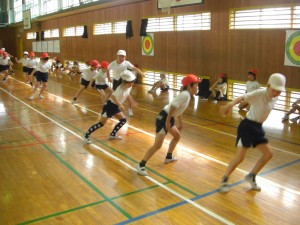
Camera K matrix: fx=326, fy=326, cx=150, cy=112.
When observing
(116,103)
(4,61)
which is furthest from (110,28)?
(116,103)

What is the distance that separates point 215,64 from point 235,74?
100cm

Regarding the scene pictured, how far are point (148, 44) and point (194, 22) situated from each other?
10.3 feet

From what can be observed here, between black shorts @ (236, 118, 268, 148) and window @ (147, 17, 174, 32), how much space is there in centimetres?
1029

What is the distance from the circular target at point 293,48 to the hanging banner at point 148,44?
687 centimetres

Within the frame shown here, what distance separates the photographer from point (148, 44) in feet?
49.5

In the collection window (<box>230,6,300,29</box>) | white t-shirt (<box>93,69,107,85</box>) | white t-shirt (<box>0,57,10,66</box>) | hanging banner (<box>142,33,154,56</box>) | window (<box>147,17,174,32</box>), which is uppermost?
window (<box>147,17,174,32</box>)

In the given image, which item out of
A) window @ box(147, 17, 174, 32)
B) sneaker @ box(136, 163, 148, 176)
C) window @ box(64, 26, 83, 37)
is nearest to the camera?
sneaker @ box(136, 163, 148, 176)

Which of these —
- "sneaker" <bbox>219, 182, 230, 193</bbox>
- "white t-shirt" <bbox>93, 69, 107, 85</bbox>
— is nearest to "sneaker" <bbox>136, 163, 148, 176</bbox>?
"sneaker" <bbox>219, 182, 230, 193</bbox>

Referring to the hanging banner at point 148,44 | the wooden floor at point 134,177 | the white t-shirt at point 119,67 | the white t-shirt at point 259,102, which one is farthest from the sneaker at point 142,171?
the hanging banner at point 148,44

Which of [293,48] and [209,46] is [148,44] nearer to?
[209,46]

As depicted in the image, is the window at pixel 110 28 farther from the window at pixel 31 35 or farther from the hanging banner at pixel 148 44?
the window at pixel 31 35

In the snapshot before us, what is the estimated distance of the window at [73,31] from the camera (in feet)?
70.1

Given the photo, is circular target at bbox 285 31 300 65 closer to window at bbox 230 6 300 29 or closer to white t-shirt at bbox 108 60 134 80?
window at bbox 230 6 300 29

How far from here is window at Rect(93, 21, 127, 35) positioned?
1697 cm
